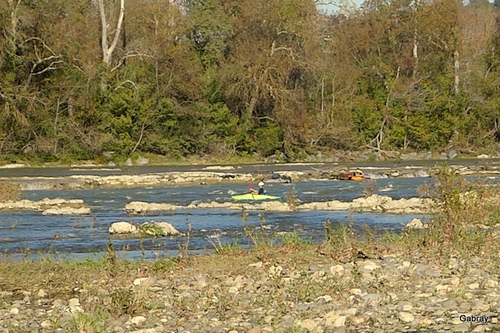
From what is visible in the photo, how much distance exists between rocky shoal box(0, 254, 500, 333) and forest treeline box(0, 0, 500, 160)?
3759 cm

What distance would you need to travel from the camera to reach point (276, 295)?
9.72 meters

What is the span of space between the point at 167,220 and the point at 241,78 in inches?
1304

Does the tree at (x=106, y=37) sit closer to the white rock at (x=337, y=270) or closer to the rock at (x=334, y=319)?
the white rock at (x=337, y=270)

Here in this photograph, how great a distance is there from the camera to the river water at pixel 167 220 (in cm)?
1731

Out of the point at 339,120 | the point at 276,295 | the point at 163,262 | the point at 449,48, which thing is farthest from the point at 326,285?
the point at 449,48

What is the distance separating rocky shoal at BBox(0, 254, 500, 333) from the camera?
8359 mm

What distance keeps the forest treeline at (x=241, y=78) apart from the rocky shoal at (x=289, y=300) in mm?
37588

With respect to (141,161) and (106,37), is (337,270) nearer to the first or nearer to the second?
(141,161)

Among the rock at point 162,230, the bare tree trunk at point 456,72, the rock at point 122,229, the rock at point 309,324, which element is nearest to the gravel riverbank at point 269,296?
the rock at point 309,324

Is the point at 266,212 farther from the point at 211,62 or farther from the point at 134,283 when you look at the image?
the point at 211,62

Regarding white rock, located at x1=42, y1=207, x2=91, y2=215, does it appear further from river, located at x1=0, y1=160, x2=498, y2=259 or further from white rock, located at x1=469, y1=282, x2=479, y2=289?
white rock, located at x1=469, y1=282, x2=479, y2=289

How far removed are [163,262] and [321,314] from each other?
3828 millimetres

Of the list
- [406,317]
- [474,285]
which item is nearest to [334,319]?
[406,317]

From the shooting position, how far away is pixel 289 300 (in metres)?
9.52
